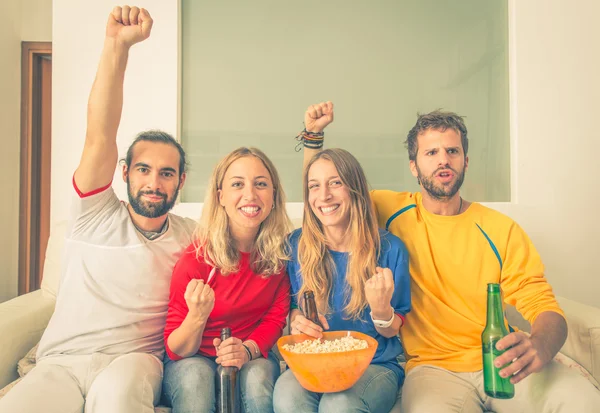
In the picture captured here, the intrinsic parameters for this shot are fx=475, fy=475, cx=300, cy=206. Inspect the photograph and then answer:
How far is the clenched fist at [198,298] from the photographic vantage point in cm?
139

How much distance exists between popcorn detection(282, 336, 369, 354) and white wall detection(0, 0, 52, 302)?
2.71 m

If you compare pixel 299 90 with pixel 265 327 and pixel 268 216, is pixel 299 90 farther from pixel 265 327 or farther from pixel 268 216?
pixel 265 327

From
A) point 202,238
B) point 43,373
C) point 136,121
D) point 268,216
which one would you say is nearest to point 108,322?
point 43,373

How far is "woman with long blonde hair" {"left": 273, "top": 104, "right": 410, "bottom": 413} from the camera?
1484 mm

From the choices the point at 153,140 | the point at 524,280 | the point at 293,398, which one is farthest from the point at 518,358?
the point at 153,140

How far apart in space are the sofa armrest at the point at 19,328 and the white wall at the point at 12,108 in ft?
5.03

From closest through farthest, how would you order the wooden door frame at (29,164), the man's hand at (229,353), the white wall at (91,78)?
the man's hand at (229,353) → the white wall at (91,78) → the wooden door frame at (29,164)

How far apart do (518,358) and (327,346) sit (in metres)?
0.52

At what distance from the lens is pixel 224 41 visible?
2.55m

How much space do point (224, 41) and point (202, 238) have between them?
135 centimetres

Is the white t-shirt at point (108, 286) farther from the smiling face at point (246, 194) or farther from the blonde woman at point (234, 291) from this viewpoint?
the smiling face at point (246, 194)

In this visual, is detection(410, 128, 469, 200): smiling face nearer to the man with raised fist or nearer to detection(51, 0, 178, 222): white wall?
the man with raised fist

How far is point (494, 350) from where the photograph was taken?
1.34 metres

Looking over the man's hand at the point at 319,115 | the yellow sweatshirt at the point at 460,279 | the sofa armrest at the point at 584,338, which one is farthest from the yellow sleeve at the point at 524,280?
the man's hand at the point at 319,115
